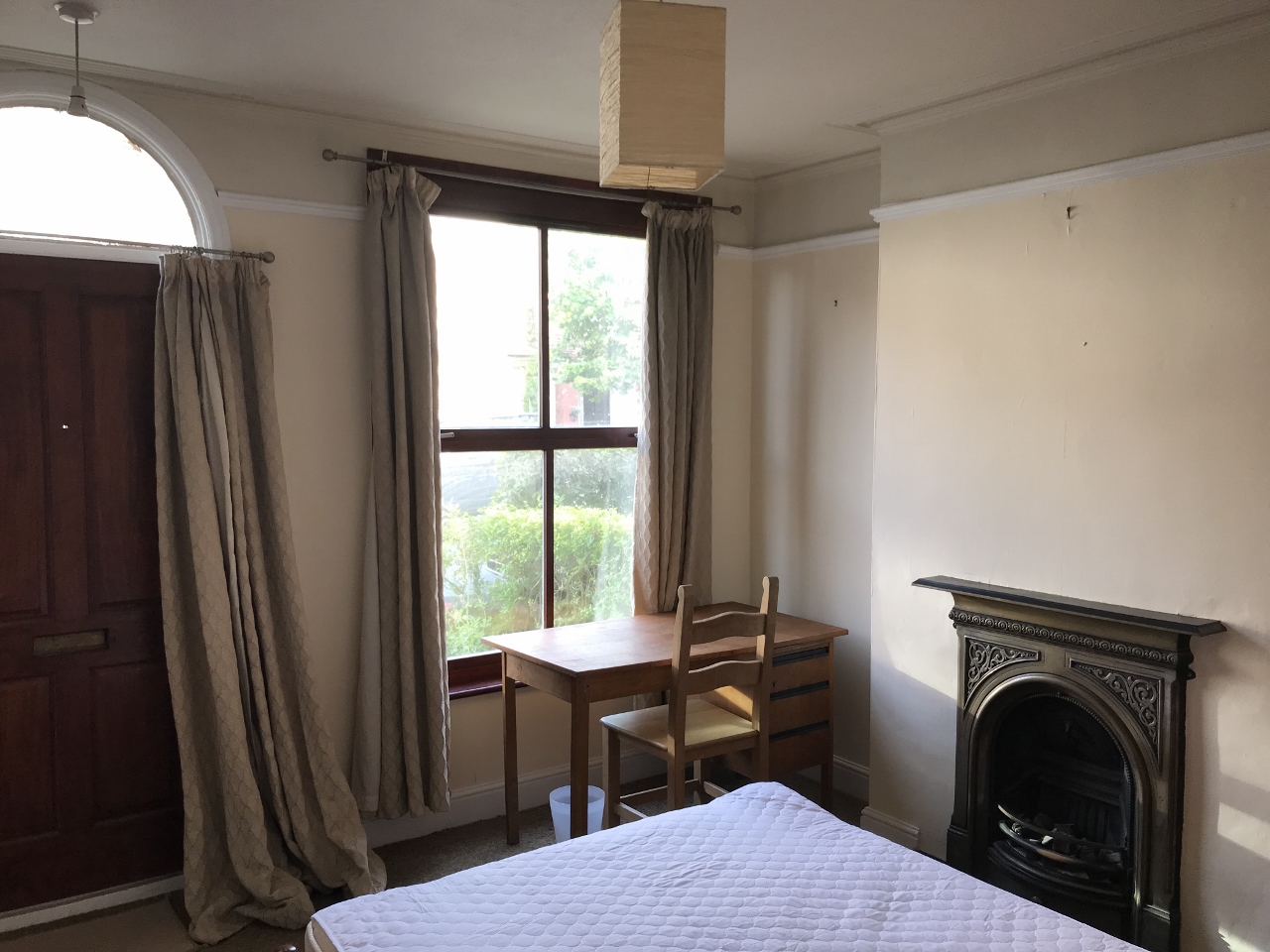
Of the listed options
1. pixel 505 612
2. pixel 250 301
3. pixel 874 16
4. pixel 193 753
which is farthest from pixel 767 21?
pixel 193 753

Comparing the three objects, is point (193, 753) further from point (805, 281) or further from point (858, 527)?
point (805, 281)

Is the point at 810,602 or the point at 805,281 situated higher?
the point at 805,281

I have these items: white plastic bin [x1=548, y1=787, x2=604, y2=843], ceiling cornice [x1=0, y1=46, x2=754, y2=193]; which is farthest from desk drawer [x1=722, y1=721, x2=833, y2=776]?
ceiling cornice [x1=0, y1=46, x2=754, y2=193]

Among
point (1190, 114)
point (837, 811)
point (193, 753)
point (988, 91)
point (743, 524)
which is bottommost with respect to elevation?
point (837, 811)

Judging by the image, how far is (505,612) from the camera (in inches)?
152

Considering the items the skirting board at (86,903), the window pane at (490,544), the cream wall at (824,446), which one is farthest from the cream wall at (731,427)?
the skirting board at (86,903)

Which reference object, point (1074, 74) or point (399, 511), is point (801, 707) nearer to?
point (399, 511)

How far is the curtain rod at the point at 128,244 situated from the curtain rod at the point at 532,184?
422 mm

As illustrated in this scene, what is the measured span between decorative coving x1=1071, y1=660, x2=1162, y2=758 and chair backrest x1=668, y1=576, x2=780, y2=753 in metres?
1.02

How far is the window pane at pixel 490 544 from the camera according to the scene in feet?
12.2

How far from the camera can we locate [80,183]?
300 centimetres

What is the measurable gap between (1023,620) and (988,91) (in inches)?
64.0

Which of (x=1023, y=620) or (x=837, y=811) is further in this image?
(x=837, y=811)

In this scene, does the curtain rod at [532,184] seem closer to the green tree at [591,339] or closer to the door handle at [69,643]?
the green tree at [591,339]
